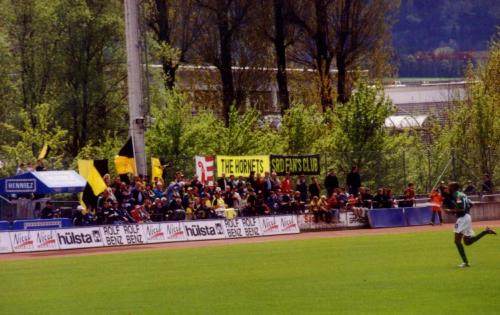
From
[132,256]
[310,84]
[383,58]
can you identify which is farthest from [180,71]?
[132,256]

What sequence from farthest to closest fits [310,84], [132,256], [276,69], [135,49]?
1. [310,84]
2. [276,69]
3. [135,49]
4. [132,256]

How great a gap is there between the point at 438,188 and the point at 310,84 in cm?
2200

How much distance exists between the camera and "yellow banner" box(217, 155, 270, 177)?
144ft

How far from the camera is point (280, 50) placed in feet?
203

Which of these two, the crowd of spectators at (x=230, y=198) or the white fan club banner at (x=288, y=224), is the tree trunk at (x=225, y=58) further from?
the white fan club banner at (x=288, y=224)

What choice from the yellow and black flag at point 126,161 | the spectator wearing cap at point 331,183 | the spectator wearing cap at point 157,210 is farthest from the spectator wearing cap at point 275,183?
the spectator wearing cap at point 157,210

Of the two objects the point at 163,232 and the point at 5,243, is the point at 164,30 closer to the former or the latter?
the point at 163,232

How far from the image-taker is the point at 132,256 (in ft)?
103

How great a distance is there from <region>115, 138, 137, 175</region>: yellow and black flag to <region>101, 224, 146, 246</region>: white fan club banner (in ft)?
14.9

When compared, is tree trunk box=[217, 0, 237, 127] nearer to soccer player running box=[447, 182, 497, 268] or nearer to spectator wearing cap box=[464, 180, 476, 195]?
spectator wearing cap box=[464, 180, 476, 195]

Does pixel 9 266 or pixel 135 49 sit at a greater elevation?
pixel 135 49

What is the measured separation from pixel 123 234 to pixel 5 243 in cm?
455

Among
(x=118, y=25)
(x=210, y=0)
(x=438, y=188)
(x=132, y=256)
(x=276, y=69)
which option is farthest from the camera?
(x=276, y=69)

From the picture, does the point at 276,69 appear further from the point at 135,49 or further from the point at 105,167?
the point at 105,167
